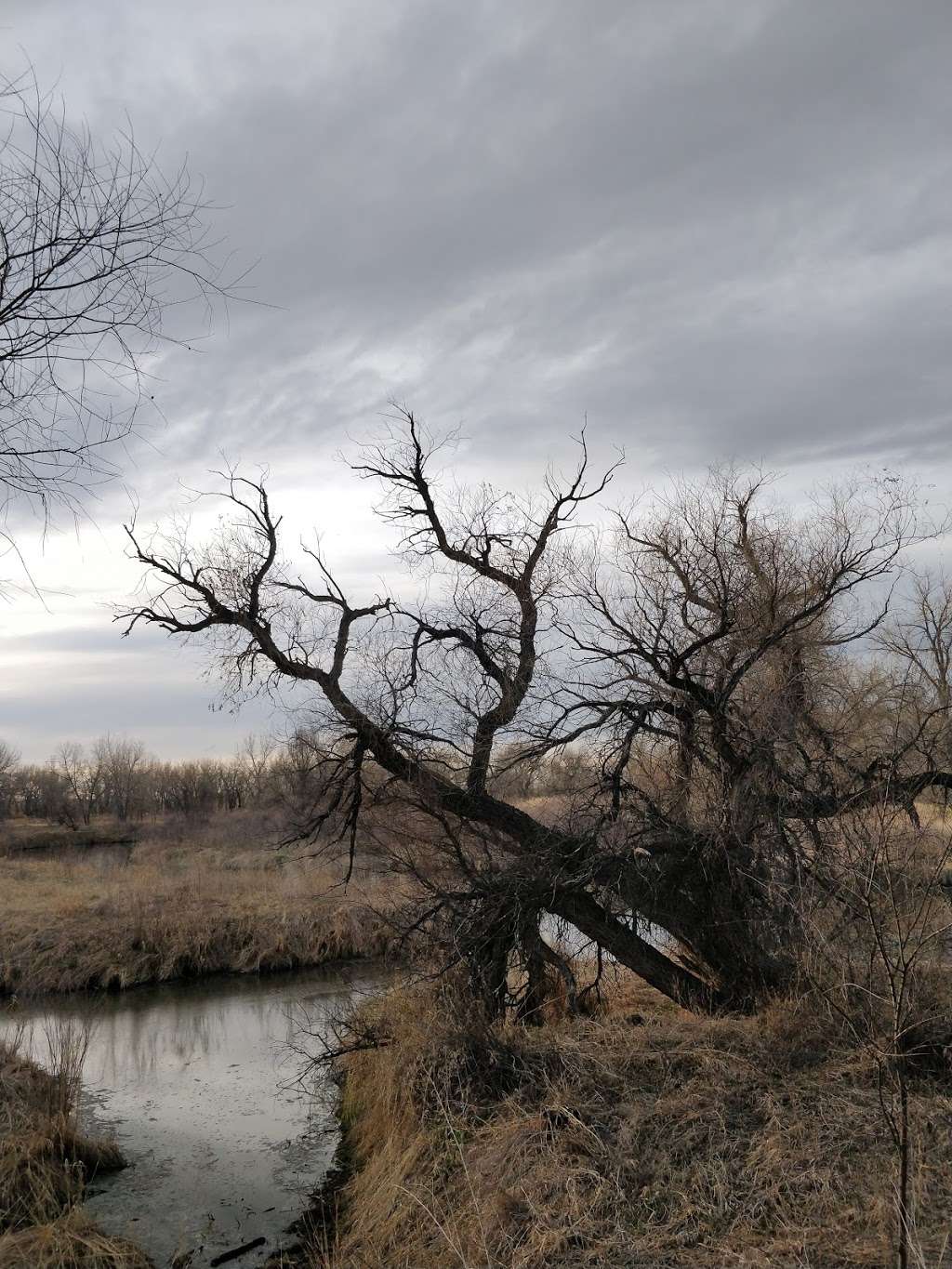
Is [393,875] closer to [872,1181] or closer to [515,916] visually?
[515,916]

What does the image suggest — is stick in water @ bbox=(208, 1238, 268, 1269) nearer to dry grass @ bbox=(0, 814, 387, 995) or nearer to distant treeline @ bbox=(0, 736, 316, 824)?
dry grass @ bbox=(0, 814, 387, 995)

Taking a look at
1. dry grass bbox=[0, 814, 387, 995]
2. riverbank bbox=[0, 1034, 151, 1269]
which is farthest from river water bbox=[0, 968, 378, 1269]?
dry grass bbox=[0, 814, 387, 995]

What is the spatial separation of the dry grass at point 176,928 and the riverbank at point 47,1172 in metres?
6.50

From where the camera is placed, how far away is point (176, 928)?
19.0 m

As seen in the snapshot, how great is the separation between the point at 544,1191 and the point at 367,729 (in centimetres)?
490

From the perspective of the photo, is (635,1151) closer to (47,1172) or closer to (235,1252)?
(235,1252)

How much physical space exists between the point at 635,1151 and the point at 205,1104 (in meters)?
6.42

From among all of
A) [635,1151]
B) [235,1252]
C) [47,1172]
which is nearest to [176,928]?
[47,1172]

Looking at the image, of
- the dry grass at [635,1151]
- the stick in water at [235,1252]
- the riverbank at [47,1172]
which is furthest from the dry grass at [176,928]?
the stick in water at [235,1252]

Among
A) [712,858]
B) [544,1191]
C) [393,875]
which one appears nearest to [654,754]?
[712,858]

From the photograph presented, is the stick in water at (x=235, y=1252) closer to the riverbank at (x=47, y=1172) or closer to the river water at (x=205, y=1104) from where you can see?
the river water at (x=205, y=1104)

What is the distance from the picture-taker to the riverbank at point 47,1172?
6.72 metres

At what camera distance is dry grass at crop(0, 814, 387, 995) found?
17.9 metres

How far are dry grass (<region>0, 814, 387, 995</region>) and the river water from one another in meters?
0.83
